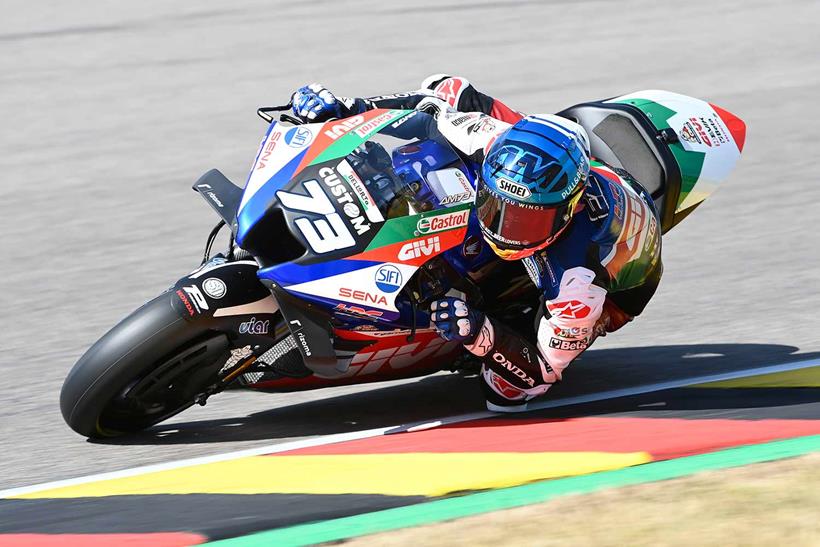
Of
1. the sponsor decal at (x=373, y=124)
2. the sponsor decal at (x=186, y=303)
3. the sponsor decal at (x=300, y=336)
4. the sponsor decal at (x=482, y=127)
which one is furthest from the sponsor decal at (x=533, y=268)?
the sponsor decal at (x=186, y=303)

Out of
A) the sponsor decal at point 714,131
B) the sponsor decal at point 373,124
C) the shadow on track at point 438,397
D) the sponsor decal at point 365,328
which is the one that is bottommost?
the shadow on track at point 438,397

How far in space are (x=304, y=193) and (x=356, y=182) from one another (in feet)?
0.65

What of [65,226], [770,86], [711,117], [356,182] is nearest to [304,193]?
[356,182]

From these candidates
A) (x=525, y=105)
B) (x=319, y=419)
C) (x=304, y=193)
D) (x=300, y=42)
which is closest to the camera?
(x=304, y=193)

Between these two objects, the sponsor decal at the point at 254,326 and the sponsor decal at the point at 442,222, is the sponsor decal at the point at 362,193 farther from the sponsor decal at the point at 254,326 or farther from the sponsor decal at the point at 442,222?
the sponsor decal at the point at 254,326

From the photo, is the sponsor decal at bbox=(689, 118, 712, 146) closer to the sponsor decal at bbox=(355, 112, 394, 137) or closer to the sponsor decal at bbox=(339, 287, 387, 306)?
the sponsor decal at bbox=(355, 112, 394, 137)

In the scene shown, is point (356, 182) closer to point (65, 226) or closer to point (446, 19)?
point (65, 226)

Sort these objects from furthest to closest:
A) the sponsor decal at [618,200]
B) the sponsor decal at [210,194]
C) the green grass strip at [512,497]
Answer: the sponsor decal at [618,200], the sponsor decal at [210,194], the green grass strip at [512,497]

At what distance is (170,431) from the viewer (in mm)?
5301

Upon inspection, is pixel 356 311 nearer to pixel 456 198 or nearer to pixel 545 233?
pixel 456 198

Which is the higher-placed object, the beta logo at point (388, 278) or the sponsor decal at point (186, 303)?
the sponsor decal at point (186, 303)

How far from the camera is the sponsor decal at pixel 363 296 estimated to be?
4691mm

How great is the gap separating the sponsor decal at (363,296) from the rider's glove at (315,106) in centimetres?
97

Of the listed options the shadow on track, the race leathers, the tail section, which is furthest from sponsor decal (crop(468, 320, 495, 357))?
the tail section
